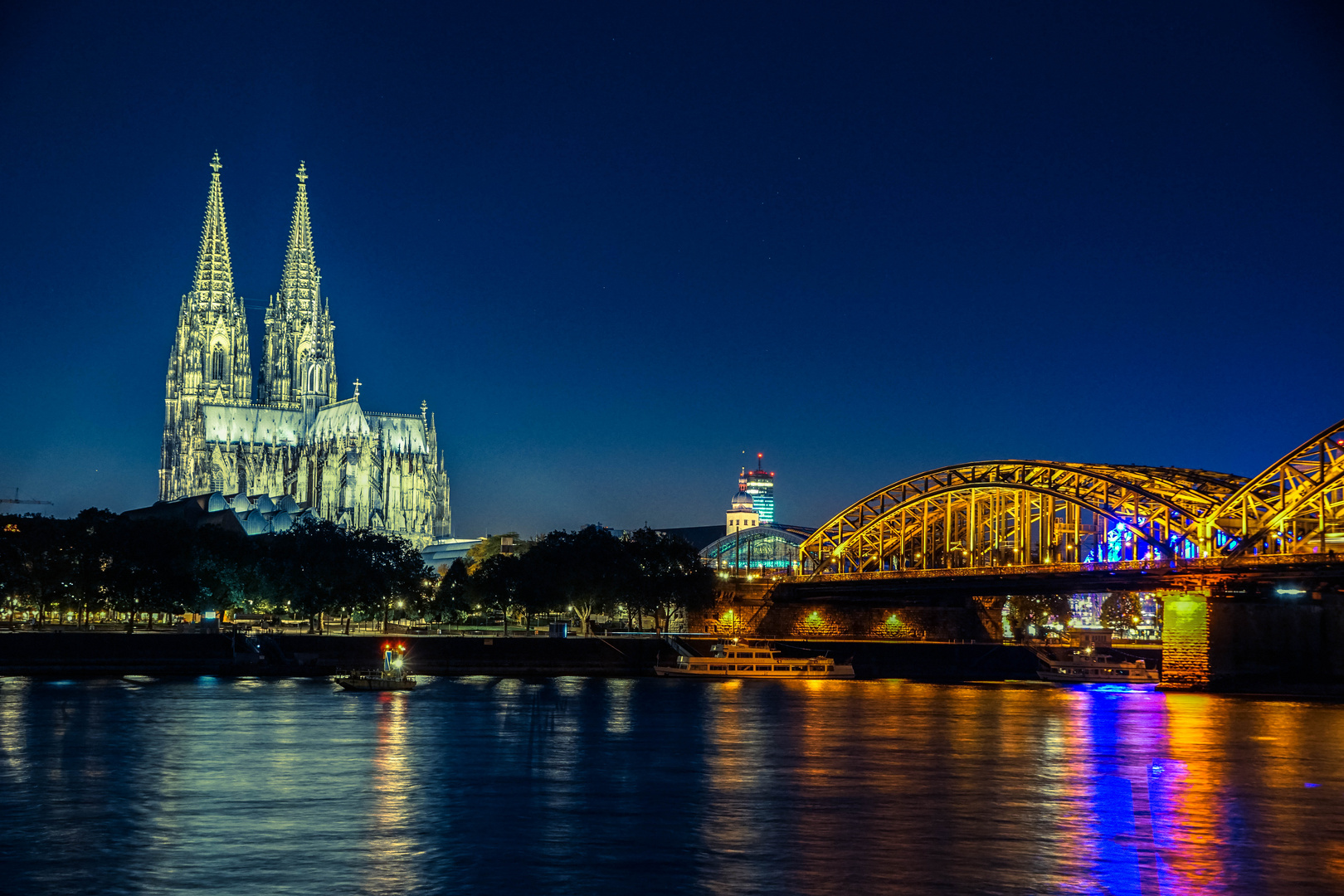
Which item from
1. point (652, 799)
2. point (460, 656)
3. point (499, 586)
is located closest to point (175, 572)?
point (460, 656)

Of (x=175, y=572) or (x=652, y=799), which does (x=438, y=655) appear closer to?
(x=175, y=572)

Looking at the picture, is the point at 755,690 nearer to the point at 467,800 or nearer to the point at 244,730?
the point at 244,730

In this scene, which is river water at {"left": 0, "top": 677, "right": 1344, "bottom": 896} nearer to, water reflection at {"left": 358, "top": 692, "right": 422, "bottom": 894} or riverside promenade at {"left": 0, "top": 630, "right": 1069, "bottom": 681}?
water reflection at {"left": 358, "top": 692, "right": 422, "bottom": 894}

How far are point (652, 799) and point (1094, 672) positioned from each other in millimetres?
73154

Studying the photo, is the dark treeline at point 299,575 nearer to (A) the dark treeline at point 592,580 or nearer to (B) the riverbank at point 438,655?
(A) the dark treeline at point 592,580

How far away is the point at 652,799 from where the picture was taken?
41.6 m

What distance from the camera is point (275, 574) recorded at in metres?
115

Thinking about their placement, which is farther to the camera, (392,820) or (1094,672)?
(1094,672)

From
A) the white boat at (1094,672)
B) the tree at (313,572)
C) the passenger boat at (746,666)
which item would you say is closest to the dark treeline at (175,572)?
the tree at (313,572)

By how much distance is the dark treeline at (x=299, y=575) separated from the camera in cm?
10819

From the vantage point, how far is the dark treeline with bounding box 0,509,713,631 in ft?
355

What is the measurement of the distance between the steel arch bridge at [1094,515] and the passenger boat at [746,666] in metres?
9.90

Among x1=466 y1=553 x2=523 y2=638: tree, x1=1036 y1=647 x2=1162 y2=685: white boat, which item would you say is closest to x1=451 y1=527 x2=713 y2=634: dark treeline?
x1=466 y1=553 x2=523 y2=638: tree

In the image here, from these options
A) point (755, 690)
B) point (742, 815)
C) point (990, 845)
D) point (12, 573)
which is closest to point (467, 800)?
point (742, 815)
